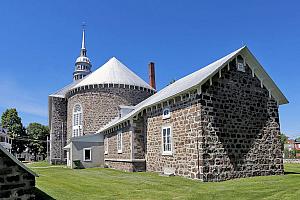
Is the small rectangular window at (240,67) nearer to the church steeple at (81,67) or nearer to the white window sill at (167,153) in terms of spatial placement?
the white window sill at (167,153)

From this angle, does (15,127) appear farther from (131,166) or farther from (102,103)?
(131,166)

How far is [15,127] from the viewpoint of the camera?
69.5 metres

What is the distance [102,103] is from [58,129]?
10170 mm

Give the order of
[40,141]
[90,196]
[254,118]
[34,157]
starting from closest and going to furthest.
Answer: [90,196] < [254,118] < [34,157] < [40,141]

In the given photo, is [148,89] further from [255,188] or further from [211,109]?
[255,188]

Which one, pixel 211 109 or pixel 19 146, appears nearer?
pixel 211 109

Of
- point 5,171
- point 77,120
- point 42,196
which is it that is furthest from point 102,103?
point 5,171

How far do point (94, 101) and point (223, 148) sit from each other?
22.7m

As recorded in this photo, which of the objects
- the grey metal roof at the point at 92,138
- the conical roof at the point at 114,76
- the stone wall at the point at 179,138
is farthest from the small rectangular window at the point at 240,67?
the conical roof at the point at 114,76

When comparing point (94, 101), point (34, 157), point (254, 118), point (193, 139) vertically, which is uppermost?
point (94, 101)

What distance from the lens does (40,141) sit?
7038cm

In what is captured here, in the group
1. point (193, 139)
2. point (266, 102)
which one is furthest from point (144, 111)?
point (266, 102)

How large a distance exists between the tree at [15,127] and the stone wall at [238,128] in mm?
61809

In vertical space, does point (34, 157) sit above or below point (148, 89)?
below
